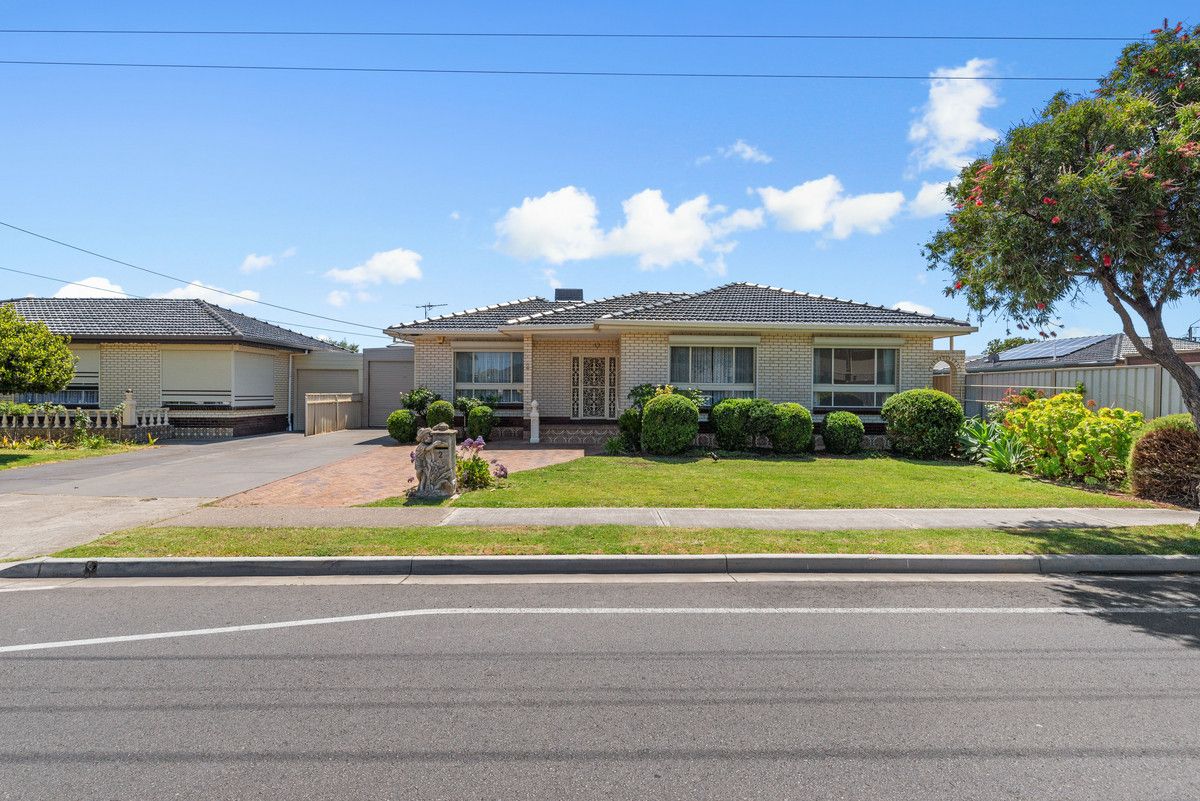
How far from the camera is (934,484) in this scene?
1205cm

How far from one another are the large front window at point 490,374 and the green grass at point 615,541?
41.1 feet

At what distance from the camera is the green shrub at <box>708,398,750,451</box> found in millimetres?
15938

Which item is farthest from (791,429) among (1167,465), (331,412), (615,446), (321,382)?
(321,382)

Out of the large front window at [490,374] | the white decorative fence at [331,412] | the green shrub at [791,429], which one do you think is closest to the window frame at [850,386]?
the green shrub at [791,429]

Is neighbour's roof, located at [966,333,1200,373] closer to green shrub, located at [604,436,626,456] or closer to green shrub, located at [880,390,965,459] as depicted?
green shrub, located at [880,390,965,459]

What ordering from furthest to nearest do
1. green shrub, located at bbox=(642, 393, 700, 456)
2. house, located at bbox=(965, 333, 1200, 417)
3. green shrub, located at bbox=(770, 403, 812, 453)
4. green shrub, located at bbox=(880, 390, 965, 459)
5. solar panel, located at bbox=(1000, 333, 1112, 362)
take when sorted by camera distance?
1. solar panel, located at bbox=(1000, 333, 1112, 362)
2. green shrub, located at bbox=(770, 403, 812, 453)
3. green shrub, located at bbox=(880, 390, 965, 459)
4. green shrub, located at bbox=(642, 393, 700, 456)
5. house, located at bbox=(965, 333, 1200, 417)

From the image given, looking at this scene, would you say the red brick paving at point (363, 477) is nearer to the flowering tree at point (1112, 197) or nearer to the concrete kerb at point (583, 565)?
the concrete kerb at point (583, 565)

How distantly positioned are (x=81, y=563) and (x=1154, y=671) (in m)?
9.17

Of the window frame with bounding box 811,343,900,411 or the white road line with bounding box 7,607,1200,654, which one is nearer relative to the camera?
the white road line with bounding box 7,607,1200,654

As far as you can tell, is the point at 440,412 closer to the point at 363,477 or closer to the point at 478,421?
the point at 478,421

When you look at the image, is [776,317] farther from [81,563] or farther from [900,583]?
[81,563]

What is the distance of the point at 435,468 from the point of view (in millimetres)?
10594

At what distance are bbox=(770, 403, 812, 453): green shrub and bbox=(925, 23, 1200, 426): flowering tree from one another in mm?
7162

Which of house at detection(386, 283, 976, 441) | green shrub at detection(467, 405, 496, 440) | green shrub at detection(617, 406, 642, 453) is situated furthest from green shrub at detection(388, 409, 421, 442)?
green shrub at detection(617, 406, 642, 453)
